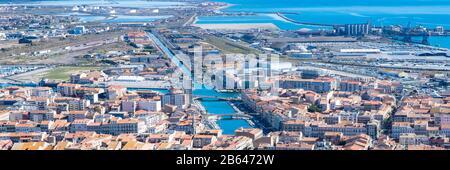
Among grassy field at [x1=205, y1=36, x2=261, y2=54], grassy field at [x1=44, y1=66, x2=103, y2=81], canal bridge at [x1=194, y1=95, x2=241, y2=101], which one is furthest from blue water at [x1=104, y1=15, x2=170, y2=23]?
canal bridge at [x1=194, y1=95, x2=241, y2=101]

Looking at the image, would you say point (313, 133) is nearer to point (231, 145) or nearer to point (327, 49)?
point (231, 145)

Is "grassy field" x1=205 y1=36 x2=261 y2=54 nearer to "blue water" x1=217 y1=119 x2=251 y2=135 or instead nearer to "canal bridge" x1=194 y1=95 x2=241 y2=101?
"canal bridge" x1=194 y1=95 x2=241 y2=101

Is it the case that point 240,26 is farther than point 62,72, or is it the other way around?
point 240,26

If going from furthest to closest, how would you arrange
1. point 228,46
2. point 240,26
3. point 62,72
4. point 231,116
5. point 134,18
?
point 134,18
point 240,26
point 228,46
point 62,72
point 231,116

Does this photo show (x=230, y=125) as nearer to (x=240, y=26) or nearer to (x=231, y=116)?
(x=231, y=116)

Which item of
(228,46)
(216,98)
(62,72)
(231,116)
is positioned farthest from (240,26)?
(231,116)

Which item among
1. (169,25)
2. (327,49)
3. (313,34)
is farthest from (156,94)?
(169,25)

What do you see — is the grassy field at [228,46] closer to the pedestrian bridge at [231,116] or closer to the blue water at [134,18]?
the pedestrian bridge at [231,116]
